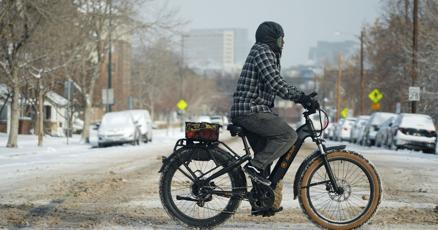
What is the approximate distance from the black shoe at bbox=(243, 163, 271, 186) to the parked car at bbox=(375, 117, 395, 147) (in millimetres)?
31388

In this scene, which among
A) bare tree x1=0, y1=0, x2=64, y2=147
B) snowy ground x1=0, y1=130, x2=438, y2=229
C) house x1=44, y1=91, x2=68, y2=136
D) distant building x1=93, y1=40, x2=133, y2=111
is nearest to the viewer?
snowy ground x1=0, y1=130, x2=438, y2=229

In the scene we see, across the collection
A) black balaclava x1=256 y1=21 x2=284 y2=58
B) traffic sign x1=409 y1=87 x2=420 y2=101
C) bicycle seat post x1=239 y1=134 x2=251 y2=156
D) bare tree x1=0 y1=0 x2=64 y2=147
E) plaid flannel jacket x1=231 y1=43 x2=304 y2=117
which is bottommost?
bicycle seat post x1=239 y1=134 x2=251 y2=156

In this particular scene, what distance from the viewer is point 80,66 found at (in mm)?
49469

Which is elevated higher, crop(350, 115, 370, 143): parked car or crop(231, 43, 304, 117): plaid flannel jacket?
crop(231, 43, 304, 117): plaid flannel jacket

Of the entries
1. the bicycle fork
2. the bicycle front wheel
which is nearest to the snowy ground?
the bicycle front wheel

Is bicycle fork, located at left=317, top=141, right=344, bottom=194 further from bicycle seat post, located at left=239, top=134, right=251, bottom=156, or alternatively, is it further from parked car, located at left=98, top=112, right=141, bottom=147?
parked car, located at left=98, top=112, right=141, bottom=147

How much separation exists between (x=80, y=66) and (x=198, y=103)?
271 ft

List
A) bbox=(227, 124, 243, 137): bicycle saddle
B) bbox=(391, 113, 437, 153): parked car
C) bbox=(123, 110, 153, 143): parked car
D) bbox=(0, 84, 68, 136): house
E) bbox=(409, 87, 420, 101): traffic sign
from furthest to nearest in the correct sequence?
bbox=(0, 84, 68, 136): house → bbox=(123, 110, 153, 143): parked car → bbox=(409, 87, 420, 101): traffic sign → bbox=(391, 113, 437, 153): parked car → bbox=(227, 124, 243, 137): bicycle saddle

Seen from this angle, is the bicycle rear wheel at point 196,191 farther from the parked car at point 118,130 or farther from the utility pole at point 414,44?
the utility pole at point 414,44

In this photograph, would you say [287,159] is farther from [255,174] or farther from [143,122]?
[143,122]

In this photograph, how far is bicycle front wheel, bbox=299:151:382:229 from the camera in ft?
27.2

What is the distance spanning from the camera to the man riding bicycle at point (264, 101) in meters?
8.32

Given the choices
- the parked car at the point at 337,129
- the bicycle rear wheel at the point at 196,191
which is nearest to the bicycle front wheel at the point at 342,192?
the bicycle rear wheel at the point at 196,191

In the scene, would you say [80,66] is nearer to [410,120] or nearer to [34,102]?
[34,102]
